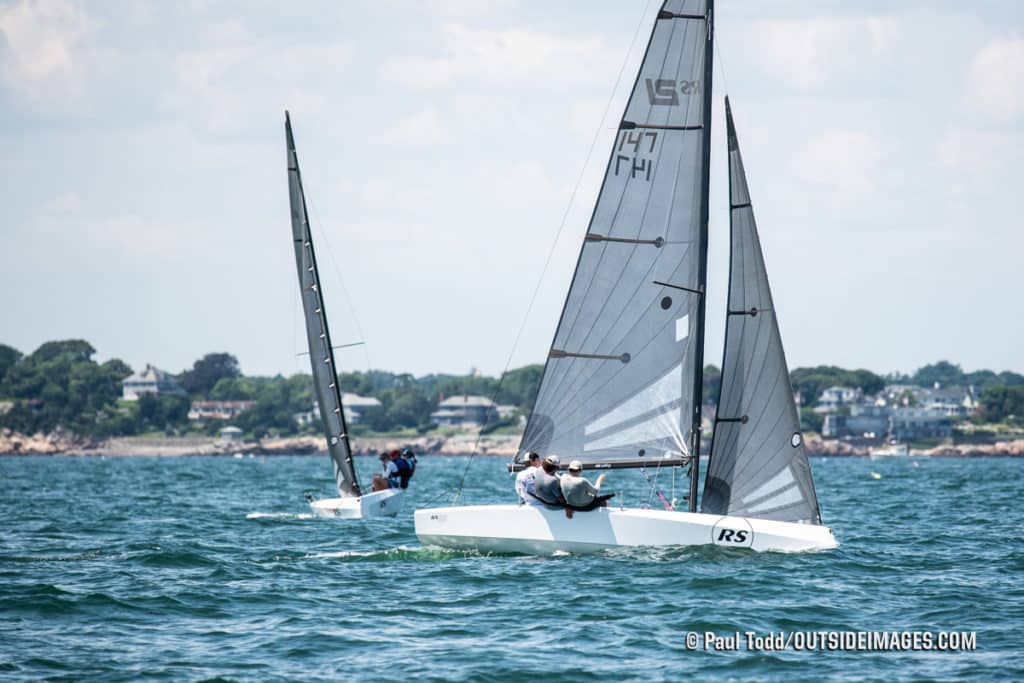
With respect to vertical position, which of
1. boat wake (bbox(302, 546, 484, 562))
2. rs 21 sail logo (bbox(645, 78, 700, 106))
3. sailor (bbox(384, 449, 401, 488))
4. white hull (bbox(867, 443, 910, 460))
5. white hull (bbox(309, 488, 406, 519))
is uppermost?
rs 21 sail logo (bbox(645, 78, 700, 106))

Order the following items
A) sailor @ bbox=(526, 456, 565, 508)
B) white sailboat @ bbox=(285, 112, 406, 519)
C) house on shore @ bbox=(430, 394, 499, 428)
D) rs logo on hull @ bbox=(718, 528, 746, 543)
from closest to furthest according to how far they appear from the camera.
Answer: rs logo on hull @ bbox=(718, 528, 746, 543) → sailor @ bbox=(526, 456, 565, 508) → white sailboat @ bbox=(285, 112, 406, 519) → house on shore @ bbox=(430, 394, 499, 428)

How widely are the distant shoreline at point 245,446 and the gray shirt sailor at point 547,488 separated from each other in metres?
149

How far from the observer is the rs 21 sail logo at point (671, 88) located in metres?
20.6

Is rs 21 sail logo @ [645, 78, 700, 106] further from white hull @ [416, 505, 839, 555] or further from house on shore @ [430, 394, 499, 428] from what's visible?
house on shore @ [430, 394, 499, 428]

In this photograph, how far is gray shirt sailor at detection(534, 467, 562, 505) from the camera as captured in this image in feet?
67.1

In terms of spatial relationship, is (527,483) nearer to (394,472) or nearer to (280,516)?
(394,472)

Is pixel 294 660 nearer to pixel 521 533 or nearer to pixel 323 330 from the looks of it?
pixel 521 533

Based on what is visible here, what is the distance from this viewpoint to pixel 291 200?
115ft

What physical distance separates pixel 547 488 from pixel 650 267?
3.56 m

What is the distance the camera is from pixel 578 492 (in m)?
20.2

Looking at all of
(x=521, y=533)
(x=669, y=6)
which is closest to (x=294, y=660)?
(x=521, y=533)

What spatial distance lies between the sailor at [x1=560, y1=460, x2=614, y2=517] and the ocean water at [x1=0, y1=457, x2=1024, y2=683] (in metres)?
0.80

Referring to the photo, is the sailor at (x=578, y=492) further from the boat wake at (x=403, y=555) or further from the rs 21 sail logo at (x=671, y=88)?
the rs 21 sail logo at (x=671, y=88)

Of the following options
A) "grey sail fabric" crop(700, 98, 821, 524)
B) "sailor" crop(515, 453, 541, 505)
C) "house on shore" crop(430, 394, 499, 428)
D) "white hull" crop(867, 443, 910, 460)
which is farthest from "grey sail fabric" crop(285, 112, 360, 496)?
"house on shore" crop(430, 394, 499, 428)
